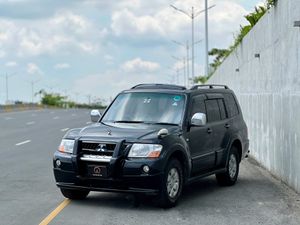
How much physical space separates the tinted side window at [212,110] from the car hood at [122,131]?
1514 mm

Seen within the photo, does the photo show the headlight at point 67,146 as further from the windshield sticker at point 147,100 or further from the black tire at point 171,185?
the windshield sticker at point 147,100

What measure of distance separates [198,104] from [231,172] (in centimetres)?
188

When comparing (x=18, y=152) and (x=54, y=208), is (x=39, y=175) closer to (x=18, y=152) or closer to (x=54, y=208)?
(x=54, y=208)

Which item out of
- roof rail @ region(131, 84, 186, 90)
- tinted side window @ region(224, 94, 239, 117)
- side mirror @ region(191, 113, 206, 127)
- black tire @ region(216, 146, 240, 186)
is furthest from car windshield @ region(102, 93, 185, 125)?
tinted side window @ region(224, 94, 239, 117)

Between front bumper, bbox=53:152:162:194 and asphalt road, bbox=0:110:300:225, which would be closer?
asphalt road, bbox=0:110:300:225

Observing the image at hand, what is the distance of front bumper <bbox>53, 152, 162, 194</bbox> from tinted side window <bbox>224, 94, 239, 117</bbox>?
3.83 metres

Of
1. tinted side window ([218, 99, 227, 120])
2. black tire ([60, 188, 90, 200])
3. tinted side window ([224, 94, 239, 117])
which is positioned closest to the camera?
black tire ([60, 188, 90, 200])

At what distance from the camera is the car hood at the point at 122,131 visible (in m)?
9.62

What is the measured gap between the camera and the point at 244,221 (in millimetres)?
8930

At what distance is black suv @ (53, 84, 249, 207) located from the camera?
9422mm

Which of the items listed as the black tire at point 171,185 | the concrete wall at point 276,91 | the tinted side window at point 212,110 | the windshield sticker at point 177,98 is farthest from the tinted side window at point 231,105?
the black tire at point 171,185

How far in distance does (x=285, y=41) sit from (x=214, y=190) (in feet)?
10.7

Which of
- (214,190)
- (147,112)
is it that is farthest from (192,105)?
(214,190)

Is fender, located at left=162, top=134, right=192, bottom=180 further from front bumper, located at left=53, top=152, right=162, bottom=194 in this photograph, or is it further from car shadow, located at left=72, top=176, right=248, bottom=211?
car shadow, located at left=72, top=176, right=248, bottom=211
